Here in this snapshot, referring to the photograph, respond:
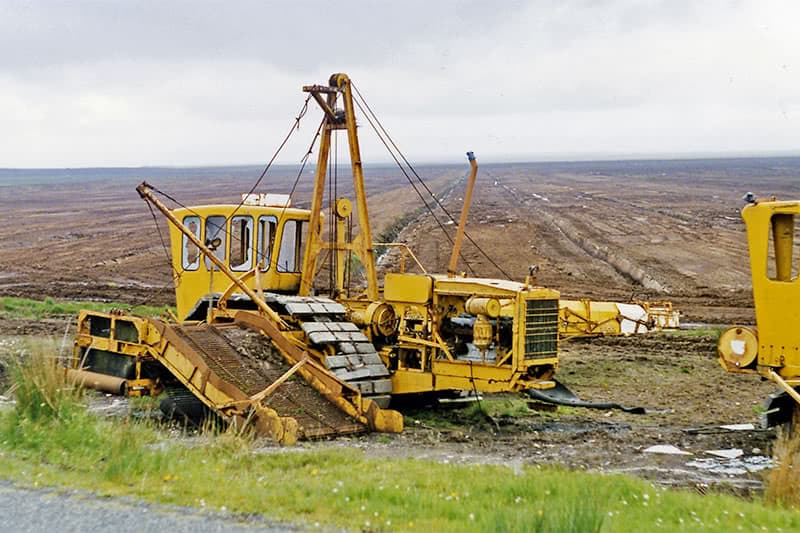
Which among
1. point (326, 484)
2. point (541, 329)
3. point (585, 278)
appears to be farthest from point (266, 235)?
point (585, 278)

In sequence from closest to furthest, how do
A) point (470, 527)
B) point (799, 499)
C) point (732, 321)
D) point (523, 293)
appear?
1. point (470, 527)
2. point (799, 499)
3. point (523, 293)
4. point (732, 321)

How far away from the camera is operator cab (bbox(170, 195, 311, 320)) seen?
54.6ft

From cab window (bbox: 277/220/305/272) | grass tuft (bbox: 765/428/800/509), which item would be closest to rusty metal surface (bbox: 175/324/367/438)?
cab window (bbox: 277/220/305/272)

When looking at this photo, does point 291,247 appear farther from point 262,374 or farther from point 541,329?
point 541,329

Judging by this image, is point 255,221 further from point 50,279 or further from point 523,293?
point 50,279

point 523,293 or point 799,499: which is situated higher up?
point 523,293

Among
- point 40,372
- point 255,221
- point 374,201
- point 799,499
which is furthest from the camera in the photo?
point 374,201

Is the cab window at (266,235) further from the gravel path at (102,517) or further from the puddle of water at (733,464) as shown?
the gravel path at (102,517)

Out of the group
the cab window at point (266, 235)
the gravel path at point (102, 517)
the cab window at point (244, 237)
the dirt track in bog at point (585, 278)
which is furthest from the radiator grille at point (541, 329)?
the gravel path at point (102, 517)

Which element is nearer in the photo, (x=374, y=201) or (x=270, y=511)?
(x=270, y=511)

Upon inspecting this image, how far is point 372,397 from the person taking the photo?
570 inches

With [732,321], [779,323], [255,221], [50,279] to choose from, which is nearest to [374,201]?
[50,279]

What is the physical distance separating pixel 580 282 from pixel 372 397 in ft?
63.0

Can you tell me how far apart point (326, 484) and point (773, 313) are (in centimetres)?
557
